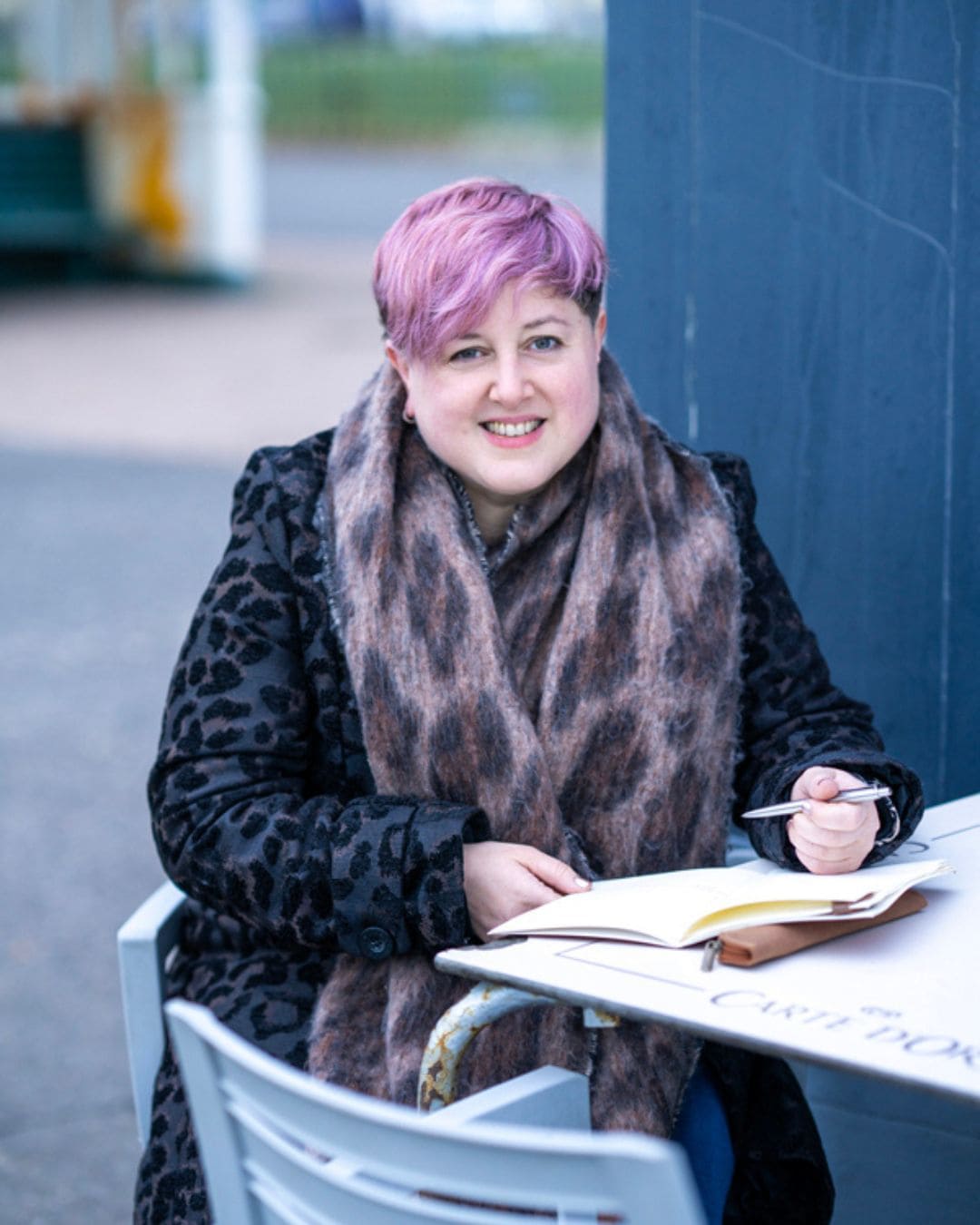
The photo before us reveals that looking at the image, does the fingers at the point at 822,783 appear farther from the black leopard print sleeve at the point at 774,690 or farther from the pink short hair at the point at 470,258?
the pink short hair at the point at 470,258

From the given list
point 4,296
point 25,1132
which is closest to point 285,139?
point 4,296

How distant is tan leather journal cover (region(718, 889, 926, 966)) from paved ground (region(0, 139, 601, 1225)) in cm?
185

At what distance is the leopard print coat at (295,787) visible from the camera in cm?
195

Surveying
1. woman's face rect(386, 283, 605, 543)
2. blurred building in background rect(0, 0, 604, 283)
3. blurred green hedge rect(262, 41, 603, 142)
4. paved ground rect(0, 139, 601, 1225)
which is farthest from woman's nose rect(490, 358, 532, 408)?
blurred green hedge rect(262, 41, 603, 142)

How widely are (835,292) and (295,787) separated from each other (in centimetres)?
119

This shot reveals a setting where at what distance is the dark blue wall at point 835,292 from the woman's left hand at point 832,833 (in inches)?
32.4

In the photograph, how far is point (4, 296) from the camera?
15.1 metres

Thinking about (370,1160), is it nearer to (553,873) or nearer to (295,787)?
(553,873)

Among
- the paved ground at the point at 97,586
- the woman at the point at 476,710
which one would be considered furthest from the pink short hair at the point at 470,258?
the paved ground at the point at 97,586

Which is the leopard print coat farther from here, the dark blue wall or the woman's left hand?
the dark blue wall

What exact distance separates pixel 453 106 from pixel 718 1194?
103ft

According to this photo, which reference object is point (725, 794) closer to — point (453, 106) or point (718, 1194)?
point (718, 1194)

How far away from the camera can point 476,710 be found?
2.06 meters

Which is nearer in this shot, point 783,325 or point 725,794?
point 725,794
